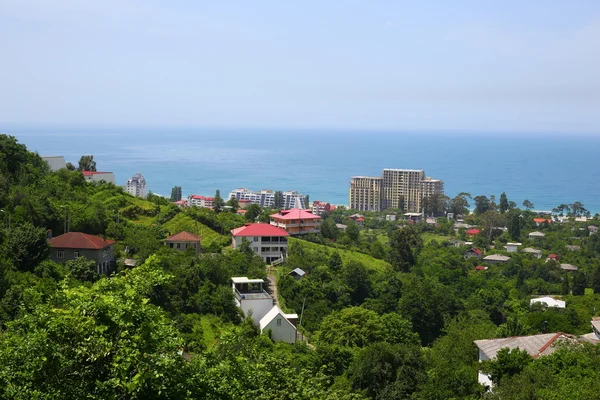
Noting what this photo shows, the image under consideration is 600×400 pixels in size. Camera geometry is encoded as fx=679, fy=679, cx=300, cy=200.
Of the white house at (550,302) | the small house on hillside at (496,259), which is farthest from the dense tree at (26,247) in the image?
the small house on hillside at (496,259)

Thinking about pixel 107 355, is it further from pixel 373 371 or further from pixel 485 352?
pixel 485 352

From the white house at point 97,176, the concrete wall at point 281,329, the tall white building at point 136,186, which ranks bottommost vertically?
the tall white building at point 136,186

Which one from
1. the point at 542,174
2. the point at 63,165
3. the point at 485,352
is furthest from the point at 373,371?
the point at 542,174

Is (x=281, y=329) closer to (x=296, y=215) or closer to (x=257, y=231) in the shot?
(x=257, y=231)

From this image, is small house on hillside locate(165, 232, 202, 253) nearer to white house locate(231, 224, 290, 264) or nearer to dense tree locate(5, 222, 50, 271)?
white house locate(231, 224, 290, 264)

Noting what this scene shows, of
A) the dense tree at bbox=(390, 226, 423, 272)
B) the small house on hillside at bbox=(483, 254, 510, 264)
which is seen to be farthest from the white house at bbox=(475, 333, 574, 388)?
the small house on hillside at bbox=(483, 254, 510, 264)

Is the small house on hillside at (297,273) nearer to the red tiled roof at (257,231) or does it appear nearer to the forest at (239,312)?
the forest at (239,312)
